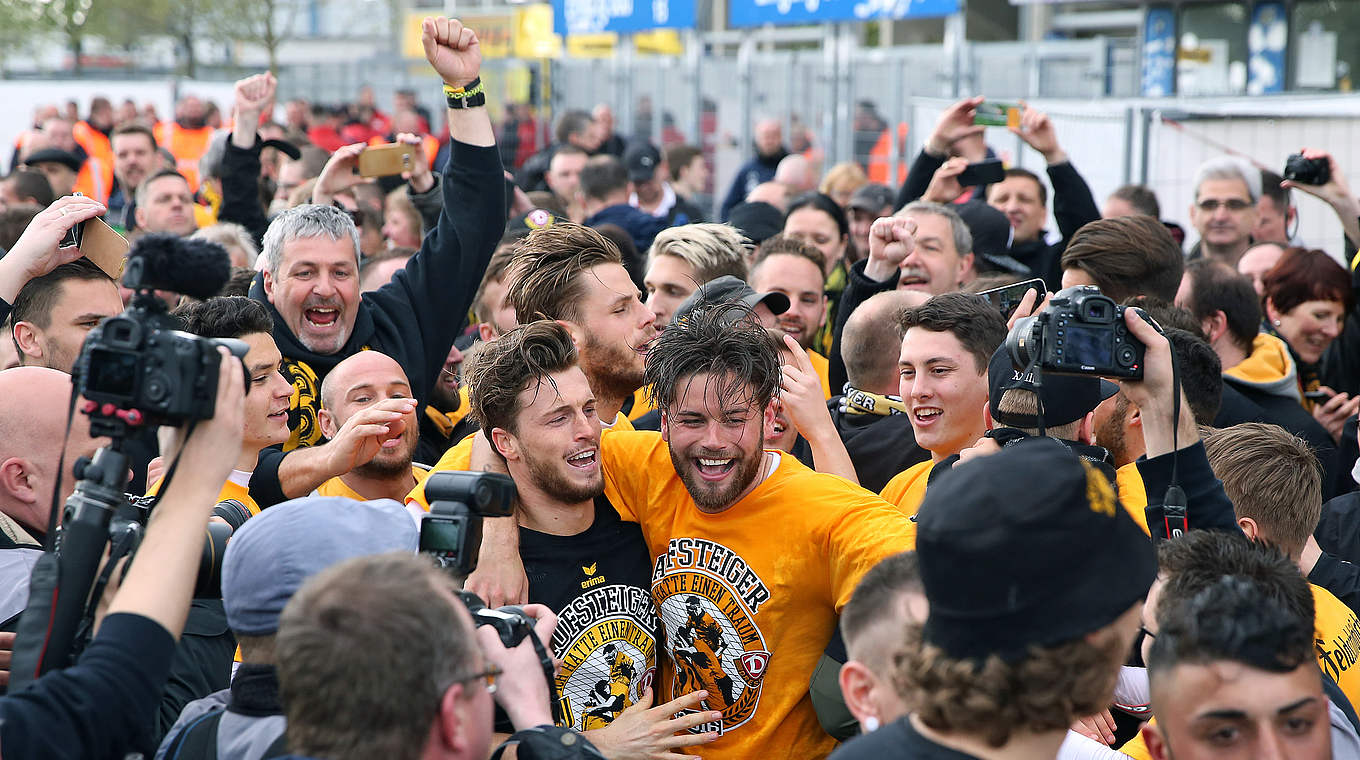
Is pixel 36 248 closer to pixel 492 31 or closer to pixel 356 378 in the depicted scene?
pixel 356 378

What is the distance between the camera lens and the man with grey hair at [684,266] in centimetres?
532

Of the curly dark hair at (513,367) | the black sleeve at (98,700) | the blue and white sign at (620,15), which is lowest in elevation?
the black sleeve at (98,700)

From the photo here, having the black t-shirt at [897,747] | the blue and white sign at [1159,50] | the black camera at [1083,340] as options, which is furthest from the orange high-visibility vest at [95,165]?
the blue and white sign at [1159,50]

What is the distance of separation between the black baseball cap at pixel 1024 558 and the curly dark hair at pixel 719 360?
141 centimetres

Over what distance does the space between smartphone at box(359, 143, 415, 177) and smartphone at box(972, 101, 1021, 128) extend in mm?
2980

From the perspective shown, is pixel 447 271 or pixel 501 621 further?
pixel 447 271

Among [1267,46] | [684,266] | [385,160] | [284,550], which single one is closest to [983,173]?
[684,266]

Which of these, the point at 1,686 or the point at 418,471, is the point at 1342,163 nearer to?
the point at 418,471

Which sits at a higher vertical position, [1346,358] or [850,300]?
[850,300]

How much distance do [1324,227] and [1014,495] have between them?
8037mm

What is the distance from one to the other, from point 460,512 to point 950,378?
6.44 ft

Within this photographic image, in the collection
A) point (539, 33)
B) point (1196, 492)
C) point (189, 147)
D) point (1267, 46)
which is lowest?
point (1196, 492)

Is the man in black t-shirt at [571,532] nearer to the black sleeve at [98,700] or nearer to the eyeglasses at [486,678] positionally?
the eyeglasses at [486,678]

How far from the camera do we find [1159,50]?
17.5m
